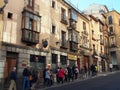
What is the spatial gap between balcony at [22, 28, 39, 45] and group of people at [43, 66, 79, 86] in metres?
3.09

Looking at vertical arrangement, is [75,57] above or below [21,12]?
below

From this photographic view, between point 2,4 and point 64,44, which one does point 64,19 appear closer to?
point 64,44

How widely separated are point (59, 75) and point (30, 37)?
4717mm

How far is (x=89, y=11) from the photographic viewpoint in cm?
5456

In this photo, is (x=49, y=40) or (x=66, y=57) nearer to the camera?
(x=49, y=40)

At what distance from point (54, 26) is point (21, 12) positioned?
6482mm

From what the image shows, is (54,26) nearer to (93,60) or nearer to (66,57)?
(66,57)

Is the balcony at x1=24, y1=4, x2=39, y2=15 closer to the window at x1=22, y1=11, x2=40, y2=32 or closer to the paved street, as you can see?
the window at x1=22, y1=11, x2=40, y2=32

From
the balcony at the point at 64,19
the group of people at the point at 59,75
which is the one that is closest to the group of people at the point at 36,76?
the group of people at the point at 59,75

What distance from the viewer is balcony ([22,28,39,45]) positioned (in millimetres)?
18425

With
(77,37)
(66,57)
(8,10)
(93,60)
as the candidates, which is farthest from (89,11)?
(8,10)

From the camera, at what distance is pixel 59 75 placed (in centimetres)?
1991

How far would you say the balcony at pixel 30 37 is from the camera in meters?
18.4

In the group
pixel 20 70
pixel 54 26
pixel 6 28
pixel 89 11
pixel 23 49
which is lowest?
pixel 20 70
